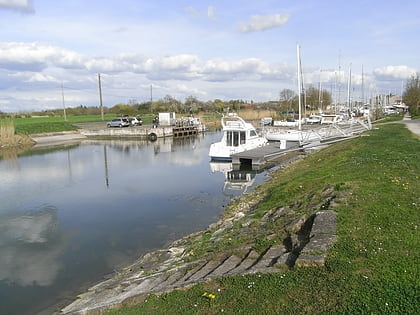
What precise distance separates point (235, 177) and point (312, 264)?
59.9ft

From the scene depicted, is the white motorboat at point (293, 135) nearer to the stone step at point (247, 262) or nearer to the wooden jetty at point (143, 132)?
the wooden jetty at point (143, 132)

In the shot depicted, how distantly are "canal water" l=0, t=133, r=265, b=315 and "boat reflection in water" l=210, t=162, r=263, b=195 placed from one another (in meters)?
0.07

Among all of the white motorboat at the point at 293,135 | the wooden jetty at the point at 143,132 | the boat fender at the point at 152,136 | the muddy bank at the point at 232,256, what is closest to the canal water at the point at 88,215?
the muddy bank at the point at 232,256

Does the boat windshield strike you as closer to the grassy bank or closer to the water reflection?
the water reflection

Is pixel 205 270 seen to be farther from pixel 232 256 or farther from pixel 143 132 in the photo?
pixel 143 132

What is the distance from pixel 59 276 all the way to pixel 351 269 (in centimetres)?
851

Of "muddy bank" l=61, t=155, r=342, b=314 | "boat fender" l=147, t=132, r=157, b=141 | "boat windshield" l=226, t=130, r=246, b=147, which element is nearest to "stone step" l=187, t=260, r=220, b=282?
"muddy bank" l=61, t=155, r=342, b=314

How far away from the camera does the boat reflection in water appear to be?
21.0 metres

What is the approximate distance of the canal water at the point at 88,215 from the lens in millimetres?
10570

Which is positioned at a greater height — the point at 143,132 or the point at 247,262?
the point at 143,132

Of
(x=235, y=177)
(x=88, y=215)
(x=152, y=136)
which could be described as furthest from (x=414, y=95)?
(x=88, y=215)

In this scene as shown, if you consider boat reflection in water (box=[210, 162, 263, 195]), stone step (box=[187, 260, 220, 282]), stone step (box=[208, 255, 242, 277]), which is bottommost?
boat reflection in water (box=[210, 162, 263, 195])

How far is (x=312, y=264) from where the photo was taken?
20.4 feet

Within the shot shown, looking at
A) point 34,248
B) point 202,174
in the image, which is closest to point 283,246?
point 34,248
